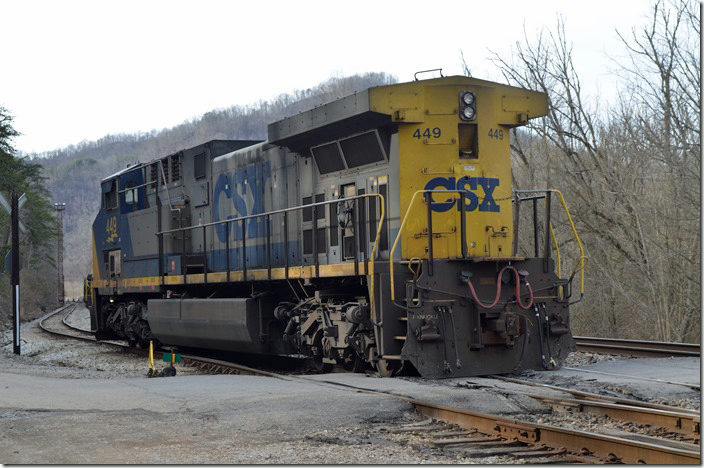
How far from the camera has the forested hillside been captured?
145 meters

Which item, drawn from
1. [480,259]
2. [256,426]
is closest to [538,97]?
[480,259]

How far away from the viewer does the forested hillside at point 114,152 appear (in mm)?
145000

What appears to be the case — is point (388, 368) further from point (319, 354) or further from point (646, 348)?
point (646, 348)

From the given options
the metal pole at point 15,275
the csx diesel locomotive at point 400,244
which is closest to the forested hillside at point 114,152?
the metal pole at point 15,275

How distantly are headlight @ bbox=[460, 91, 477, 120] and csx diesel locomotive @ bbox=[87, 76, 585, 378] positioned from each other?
0.05 ft

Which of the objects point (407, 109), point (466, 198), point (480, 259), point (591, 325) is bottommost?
point (591, 325)

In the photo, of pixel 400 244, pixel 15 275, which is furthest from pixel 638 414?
pixel 15 275

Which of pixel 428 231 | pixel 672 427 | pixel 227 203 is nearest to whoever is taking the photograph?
pixel 672 427

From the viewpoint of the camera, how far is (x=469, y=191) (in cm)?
1041

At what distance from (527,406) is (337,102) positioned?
4685 mm

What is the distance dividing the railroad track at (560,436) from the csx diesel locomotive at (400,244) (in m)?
2.05

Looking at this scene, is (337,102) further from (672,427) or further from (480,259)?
(672,427)

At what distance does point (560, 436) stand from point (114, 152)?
188 meters

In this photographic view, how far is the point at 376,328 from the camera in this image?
9.88 meters
